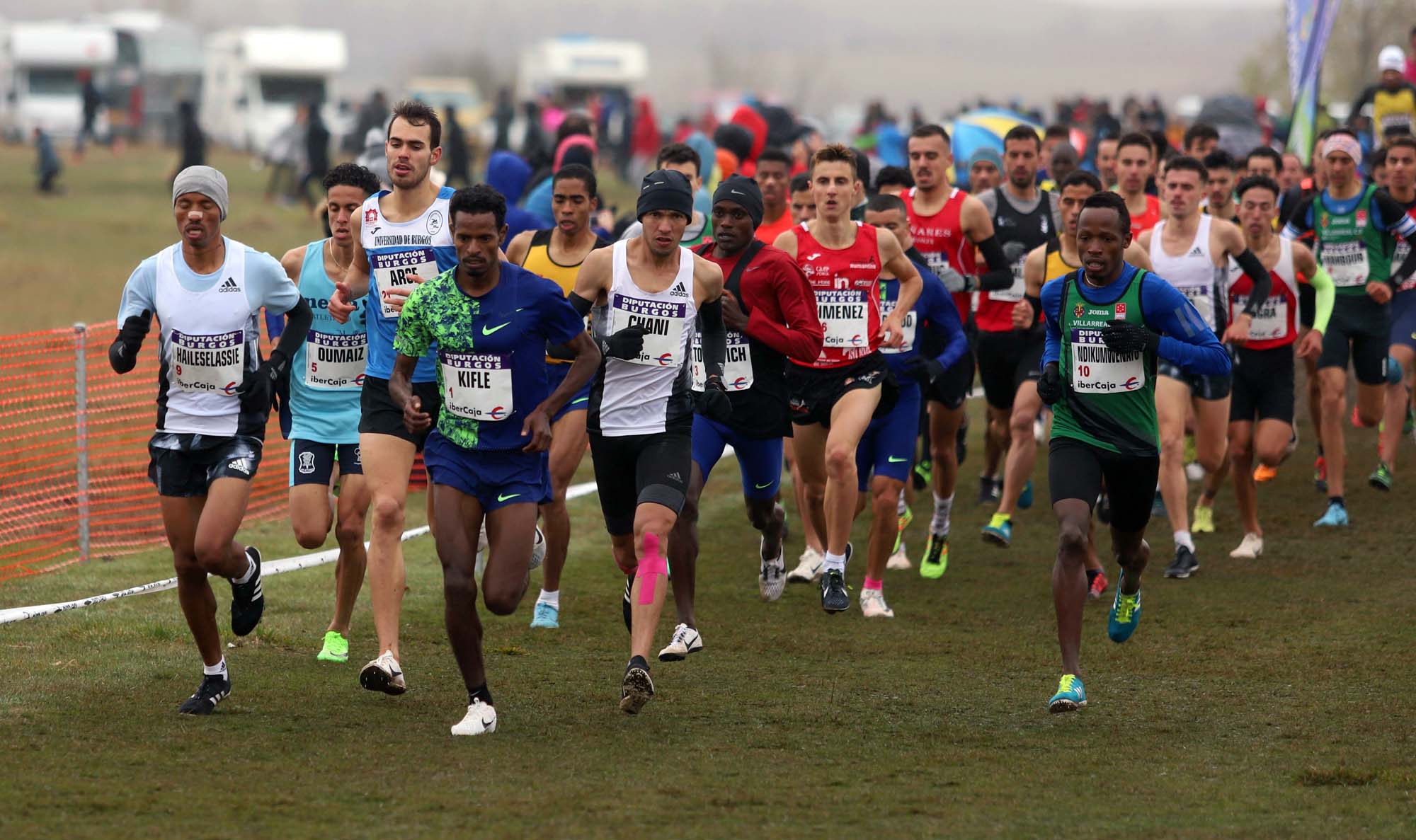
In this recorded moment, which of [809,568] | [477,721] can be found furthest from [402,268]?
[809,568]

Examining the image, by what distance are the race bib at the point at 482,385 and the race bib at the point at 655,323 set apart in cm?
83

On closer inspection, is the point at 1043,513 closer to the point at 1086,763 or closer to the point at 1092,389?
the point at 1092,389

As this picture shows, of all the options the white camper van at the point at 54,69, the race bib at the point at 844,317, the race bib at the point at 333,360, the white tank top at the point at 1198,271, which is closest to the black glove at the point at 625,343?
the race bib at the point at 333,360

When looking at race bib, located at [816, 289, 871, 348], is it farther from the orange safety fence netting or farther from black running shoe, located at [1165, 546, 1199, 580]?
the orange safety fence netting

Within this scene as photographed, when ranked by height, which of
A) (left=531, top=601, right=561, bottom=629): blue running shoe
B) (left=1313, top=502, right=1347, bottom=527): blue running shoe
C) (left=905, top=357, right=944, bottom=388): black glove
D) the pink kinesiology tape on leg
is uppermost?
(left=905, top=357, right=944, bottom=388): black glove

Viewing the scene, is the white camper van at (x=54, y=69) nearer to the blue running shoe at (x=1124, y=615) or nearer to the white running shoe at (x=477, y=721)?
the blue running shoe at (x=1124, y=615)

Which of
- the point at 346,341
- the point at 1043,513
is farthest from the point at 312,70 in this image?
the point at 346,341

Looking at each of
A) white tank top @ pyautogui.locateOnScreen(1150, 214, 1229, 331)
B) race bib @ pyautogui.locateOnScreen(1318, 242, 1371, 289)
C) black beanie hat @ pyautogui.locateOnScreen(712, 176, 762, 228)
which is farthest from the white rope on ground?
race bib @ pyautogui.locateOnScreen(1318, 242, 1371, 289)

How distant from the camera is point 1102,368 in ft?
25.8

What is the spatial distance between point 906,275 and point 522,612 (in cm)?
270

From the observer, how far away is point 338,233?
28.4 feet

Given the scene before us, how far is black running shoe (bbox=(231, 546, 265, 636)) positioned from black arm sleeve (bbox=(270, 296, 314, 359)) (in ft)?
3.09

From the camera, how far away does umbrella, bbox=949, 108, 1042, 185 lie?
750 inches

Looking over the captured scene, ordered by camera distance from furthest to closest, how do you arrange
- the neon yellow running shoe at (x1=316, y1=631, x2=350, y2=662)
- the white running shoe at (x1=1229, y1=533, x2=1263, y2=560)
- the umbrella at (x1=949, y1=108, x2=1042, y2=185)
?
the umbrella at (x1=949, y1=108, x2=1042, y2=185) < the white running shoe at (x1=1229, y1=533, x2=1263, y2=560) < the neon yellow running shoe at (x1=316, y1=631, x2=350, y2=662)
